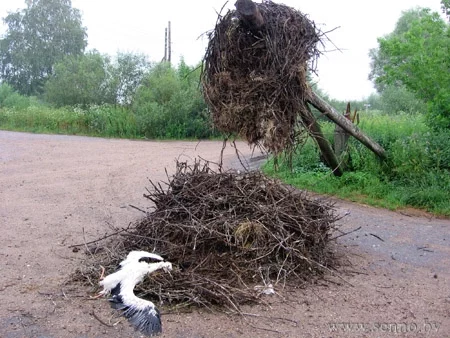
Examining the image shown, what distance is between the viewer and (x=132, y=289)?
181 inches

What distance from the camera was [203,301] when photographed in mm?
4586

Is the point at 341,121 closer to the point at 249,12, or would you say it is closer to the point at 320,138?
the point at 320,138

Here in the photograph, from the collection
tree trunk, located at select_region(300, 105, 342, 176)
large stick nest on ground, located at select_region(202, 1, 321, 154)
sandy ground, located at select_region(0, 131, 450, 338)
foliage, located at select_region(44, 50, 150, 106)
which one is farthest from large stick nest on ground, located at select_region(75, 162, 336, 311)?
foliage, located at select_region(44, 50, 150, 106)

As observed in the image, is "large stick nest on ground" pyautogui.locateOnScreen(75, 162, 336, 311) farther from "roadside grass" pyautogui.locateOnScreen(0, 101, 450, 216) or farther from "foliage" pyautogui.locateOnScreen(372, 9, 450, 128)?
"foliage" pyautogui.locateOnScreen(372, 9, 450, 128)

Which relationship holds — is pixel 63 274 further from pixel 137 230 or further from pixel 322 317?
pixel 322 317

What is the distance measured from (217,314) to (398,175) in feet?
21.7

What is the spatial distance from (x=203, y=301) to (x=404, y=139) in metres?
6.98

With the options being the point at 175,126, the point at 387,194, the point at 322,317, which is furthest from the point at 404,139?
the point at 175,126

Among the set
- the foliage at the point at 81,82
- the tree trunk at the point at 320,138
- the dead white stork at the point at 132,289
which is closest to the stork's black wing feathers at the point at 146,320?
the dead white stork at the point at 132,289

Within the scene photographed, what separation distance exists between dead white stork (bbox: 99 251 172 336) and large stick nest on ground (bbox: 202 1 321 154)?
165cm

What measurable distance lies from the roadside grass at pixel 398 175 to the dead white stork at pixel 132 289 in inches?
183

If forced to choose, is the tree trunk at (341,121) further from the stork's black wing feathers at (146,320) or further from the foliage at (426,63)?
the stork's black wing feathers at (146,320)

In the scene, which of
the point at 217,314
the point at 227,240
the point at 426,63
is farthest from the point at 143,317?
the point at 426,63

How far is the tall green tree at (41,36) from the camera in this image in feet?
173
